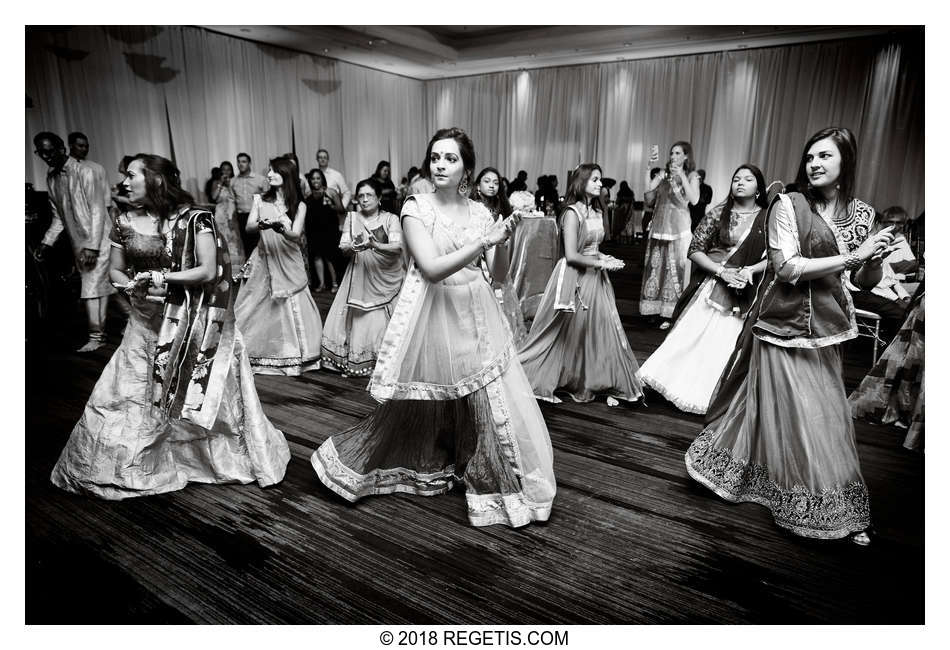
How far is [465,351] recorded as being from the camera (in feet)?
6.87

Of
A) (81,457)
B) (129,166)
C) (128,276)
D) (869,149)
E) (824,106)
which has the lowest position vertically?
(81,457)

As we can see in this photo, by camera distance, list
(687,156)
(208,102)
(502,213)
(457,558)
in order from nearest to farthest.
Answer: (457,558)
(502,213)
(687,156)
(208,102)

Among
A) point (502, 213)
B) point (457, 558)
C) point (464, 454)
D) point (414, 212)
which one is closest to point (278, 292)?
point (502, 213)

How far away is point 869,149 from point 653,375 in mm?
8543

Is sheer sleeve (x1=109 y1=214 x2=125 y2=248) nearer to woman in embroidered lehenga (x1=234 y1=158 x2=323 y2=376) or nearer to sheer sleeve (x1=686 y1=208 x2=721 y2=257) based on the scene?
woman in embroidered lehenga (x1=234 y1=158 x2=323 y2=376)

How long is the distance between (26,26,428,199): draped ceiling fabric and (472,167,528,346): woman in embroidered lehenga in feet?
18.3

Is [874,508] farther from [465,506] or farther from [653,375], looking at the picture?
[465,506]

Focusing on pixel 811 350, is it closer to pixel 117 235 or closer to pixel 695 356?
pixel 695 356

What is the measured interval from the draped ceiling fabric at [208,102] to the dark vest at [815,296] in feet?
26.1

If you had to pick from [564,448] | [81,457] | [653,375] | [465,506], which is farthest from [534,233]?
[81,457]

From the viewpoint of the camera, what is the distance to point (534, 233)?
210 inches

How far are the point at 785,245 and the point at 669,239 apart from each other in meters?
3.58

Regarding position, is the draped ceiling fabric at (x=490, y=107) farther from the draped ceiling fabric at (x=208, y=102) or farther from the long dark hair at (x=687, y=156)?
the long dark hair at (x=687, y=156)

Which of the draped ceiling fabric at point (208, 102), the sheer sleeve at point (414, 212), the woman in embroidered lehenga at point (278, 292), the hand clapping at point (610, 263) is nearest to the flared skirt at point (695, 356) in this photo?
the hand clapping at point (610, 263)
